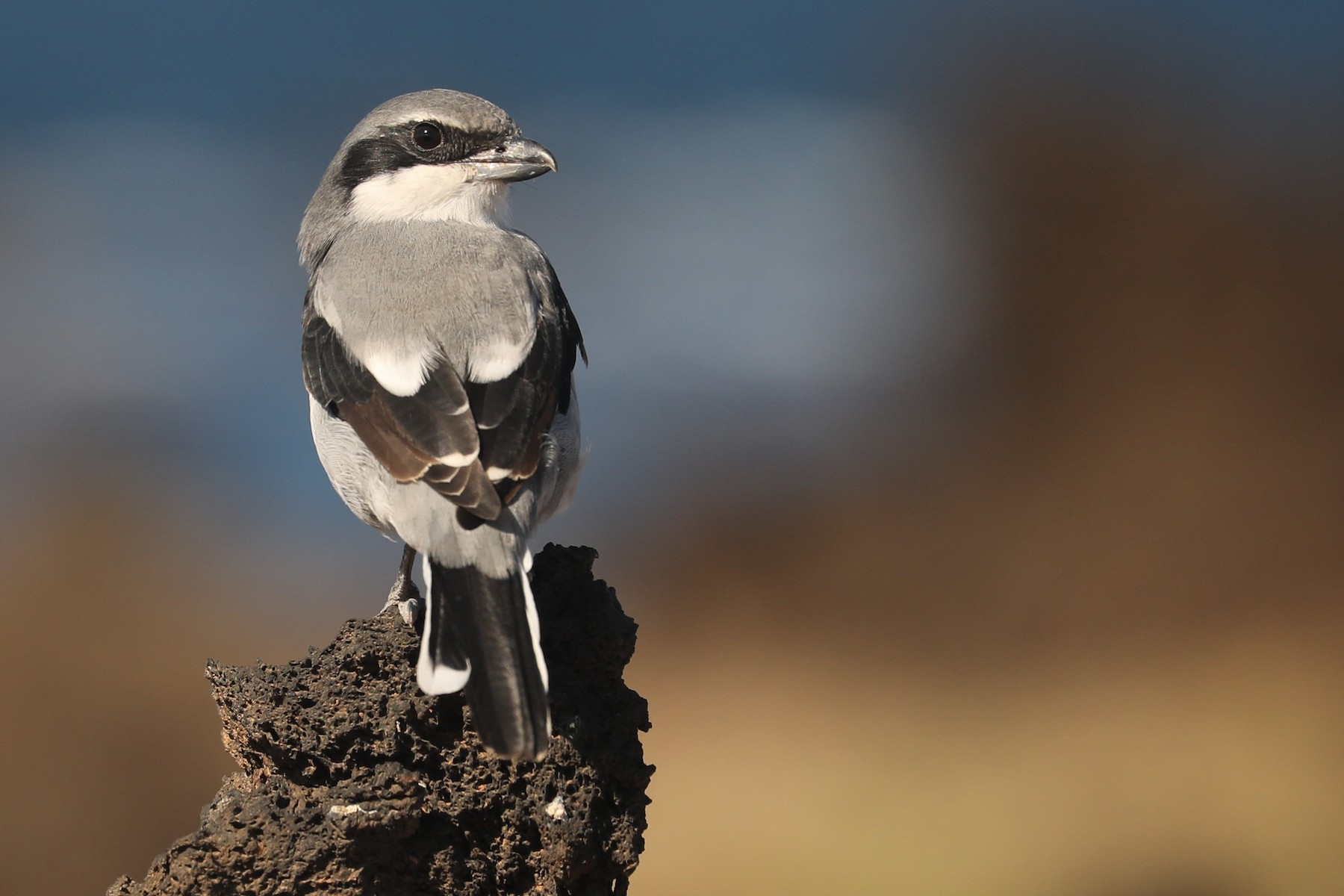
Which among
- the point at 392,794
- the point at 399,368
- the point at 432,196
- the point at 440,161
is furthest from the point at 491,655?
the point at 440,161

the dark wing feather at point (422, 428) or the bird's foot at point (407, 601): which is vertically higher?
the dark wing feather at point (422, 428)

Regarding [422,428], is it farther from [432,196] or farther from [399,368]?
[432,196]

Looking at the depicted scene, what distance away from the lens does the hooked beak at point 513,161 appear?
402 centimetres

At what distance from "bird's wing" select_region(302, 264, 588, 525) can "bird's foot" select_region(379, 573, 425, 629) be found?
0.34 m

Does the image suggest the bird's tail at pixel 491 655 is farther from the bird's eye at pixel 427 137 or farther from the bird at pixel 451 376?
the bird's eye at pixel 427 137

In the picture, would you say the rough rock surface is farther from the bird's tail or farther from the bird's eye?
the bird's eye

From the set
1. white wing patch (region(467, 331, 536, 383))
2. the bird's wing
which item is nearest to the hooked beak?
the bird's wing

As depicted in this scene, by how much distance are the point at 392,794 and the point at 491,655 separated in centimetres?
46

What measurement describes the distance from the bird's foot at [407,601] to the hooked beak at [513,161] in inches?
55.5

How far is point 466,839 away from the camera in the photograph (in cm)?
286

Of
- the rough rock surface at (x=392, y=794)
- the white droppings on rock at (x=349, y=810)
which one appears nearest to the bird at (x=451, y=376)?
the rough rock surface at (x=392, y=794)

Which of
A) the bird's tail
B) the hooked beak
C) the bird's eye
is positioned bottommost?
the bird's tail

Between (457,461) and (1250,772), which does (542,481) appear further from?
(1250,772)

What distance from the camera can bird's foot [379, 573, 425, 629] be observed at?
9.89ft
